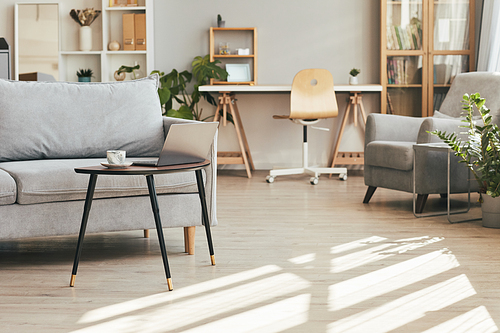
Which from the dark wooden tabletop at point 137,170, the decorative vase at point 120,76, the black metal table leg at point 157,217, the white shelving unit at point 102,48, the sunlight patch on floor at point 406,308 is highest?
the white shelving unit at point 102,48

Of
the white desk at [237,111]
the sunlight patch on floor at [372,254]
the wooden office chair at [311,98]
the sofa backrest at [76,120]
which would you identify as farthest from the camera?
the white desk at [237,111]

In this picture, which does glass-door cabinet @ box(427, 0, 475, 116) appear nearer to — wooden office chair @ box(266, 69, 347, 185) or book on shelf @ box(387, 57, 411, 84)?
book on shelf @ box(387, 57, 411, 84)

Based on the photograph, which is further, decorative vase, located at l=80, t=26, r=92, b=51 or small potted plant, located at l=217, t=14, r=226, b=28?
decorative vase, located at l=80, t=26, r=92, b=51

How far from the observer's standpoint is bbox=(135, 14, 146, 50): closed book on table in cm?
541

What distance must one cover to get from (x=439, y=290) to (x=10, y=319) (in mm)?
1406

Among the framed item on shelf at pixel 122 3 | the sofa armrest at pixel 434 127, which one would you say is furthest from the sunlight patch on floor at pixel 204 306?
the framed item on shelf at pixel 122 3

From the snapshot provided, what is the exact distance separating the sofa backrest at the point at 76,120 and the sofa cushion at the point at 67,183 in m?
0.29

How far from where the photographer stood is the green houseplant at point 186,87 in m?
5.10

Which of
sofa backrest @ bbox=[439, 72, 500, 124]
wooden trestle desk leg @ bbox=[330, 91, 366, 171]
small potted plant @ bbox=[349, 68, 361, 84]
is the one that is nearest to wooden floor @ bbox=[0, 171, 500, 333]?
sofa backrest @ bbox=[439, 72, 500, 124]

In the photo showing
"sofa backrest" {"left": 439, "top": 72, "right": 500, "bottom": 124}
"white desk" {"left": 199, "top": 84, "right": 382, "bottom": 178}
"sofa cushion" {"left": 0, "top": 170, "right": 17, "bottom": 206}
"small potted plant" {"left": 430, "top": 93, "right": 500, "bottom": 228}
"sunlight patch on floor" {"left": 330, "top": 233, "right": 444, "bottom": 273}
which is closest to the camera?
"sofa cushion" {"left": 0, "top": 170, "right": 17, "bottom": 206}

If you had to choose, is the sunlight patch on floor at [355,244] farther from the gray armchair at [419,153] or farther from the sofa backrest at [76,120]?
the sofa backrest at [76,120]

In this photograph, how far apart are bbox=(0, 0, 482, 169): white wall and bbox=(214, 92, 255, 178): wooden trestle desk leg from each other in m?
0.14

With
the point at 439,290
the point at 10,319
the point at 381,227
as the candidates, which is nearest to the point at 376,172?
the point at 381,227

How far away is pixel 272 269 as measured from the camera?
6.91ft
